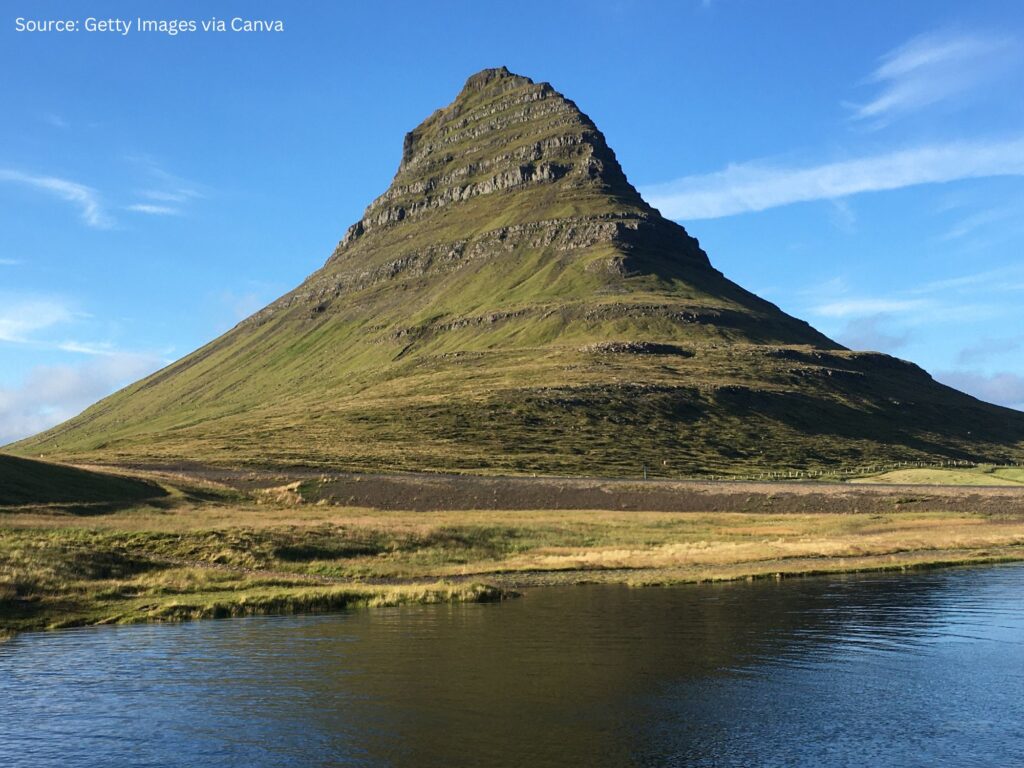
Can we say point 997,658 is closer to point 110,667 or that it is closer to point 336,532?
point 110,667

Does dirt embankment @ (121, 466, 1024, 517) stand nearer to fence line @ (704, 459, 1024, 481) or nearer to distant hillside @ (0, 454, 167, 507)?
distant hillside @ (0, 454, 167, 507)

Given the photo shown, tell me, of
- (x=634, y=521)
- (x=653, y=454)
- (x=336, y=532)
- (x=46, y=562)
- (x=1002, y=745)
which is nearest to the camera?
(x=1002, y=745)

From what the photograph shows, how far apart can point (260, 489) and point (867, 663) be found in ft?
281

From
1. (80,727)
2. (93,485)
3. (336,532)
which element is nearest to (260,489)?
(93,485)

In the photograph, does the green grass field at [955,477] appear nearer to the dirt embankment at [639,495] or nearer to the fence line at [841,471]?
the fence line at [841,471]

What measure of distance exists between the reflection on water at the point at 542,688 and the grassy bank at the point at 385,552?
4957 mm

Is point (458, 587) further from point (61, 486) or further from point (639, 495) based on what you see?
point (61, 486)

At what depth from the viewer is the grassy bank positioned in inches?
2009

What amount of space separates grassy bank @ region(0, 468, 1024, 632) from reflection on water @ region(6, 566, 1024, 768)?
16.3 ft

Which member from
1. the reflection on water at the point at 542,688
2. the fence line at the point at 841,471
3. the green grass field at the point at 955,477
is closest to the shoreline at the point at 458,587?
the reflection on water at the point at 542,688

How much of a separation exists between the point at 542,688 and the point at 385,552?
3763 cm

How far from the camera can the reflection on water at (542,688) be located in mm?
25469

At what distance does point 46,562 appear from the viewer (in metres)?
54.1

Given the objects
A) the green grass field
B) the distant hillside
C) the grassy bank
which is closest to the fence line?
the green grass field
